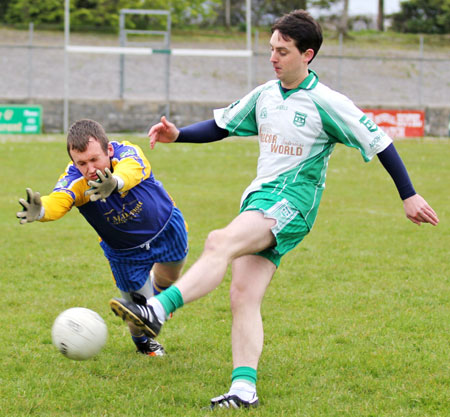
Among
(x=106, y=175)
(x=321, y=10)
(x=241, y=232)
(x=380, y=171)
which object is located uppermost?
(x=321, y=10)

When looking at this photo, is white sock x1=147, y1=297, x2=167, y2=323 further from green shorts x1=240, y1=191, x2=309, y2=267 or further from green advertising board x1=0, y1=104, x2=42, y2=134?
green advertising board x1=0, y1=104, x2=42, y2=134

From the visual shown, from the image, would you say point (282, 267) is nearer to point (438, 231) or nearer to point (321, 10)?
point (438, 231)

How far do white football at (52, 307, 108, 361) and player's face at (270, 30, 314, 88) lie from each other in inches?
69.3

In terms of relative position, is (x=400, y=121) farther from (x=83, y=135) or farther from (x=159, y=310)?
(x=159, y=310)

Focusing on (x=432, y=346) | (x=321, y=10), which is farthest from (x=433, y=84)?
(x=432, y=346)

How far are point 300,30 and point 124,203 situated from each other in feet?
5.02

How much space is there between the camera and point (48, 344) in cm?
542

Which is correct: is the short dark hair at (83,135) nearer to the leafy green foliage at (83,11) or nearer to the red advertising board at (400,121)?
the red advertising board at (400,121)

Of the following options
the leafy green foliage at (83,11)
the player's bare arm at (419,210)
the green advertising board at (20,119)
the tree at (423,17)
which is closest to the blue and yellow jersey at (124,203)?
the player's bare arm at (419,210)

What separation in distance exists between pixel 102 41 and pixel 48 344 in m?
31.7

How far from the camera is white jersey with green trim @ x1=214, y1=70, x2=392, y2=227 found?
166 inches

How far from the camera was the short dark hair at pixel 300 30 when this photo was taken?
166 inches

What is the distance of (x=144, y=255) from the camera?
500 cm

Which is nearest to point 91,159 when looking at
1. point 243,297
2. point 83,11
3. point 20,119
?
point 243,297
